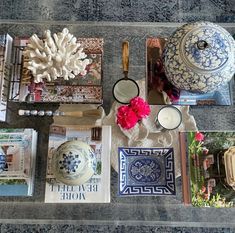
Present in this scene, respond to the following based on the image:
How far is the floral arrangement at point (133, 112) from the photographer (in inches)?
31.6

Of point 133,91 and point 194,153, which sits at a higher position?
point 133,91

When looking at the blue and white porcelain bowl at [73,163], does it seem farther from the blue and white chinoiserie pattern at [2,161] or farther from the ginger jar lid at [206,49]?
the ginger jar lid at [206,49]

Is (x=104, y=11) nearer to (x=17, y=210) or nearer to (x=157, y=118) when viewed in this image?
(x=157, y=118)

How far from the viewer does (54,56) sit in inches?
30.9

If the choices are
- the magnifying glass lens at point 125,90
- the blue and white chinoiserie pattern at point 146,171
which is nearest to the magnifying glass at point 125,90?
the magnifying glass lens at point 125,90

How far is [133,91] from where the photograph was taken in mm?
854

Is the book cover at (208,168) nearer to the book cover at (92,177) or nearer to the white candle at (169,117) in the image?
the white candle at (169,117)

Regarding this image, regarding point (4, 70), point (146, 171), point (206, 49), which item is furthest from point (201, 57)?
point (4, 70)

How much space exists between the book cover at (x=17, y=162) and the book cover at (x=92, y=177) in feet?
0.13

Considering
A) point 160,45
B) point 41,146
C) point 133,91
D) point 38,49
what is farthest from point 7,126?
point 160,45

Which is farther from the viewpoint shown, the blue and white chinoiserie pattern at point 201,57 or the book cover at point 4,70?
the book cover at point 4,70

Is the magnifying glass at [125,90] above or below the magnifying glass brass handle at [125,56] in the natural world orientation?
below

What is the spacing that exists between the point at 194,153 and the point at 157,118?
11cm

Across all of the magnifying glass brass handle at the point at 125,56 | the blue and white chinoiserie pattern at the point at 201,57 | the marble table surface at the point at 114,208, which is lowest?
the marble table surface at the point at 114,208
